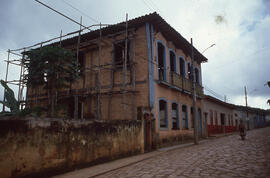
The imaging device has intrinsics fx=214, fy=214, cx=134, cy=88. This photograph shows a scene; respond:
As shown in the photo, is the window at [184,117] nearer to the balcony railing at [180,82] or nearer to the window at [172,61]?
the balcony railing at [180,82]

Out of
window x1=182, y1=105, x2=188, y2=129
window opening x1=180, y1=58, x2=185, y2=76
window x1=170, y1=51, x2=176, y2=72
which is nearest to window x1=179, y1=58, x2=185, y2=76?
window opening x1=180, y1=58, x2=185, y2=76

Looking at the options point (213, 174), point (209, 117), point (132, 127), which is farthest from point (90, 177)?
point (209, 117)

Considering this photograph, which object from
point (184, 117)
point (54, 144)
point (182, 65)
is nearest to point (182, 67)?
point (182, 65)

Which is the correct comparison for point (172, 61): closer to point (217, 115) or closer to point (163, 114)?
point (163, 114)

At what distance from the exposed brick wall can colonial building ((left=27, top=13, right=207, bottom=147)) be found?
2898 mm

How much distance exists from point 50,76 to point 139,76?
4740 mm

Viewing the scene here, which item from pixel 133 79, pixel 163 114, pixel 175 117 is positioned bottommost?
pixel 175 117

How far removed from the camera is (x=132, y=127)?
9.64 m

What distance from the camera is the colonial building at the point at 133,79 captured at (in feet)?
38.9

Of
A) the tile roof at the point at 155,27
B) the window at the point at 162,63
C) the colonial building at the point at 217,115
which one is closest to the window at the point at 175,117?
the window at the point at 162,63

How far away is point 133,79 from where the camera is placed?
39.5ft

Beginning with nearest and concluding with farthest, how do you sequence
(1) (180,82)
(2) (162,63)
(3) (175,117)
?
1. (2) (162,63)
2. (3) (175,117)
3. (1) (180,82)

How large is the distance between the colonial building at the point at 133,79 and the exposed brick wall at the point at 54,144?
9.51ft

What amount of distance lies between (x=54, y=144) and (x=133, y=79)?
685 cm
